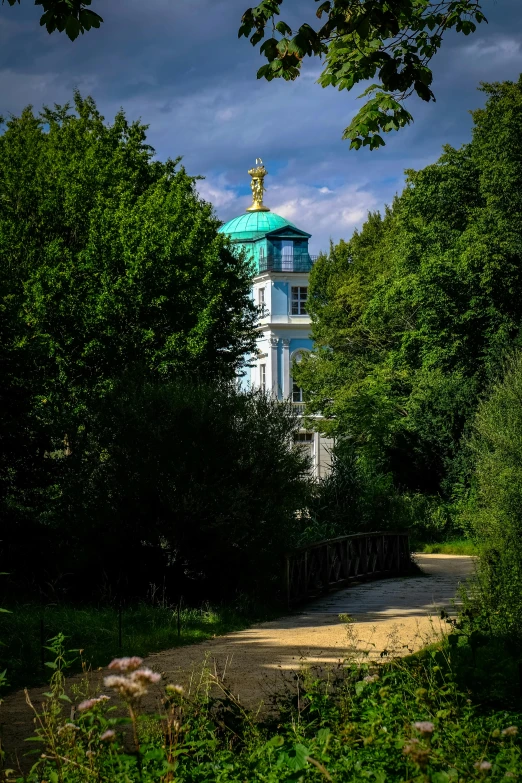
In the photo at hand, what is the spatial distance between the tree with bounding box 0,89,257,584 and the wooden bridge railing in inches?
193

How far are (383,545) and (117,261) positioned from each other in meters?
9.89

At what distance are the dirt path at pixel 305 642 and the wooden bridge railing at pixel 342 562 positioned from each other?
341 millimetres

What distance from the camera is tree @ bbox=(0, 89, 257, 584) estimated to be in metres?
24.3

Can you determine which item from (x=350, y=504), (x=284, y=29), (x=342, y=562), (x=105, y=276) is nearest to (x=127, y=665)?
(x=284, y=29)

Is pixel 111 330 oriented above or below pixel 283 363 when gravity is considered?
below

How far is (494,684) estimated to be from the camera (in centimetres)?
693

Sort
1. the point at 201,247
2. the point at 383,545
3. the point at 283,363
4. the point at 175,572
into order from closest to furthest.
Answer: the point at 175,572 < the point at 383,545 < the point at 201,247 < the point at 283,363

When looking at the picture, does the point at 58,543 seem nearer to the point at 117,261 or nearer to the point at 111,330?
the point at 111,330

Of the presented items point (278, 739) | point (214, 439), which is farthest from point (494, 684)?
point (214, 439)

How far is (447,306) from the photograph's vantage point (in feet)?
102

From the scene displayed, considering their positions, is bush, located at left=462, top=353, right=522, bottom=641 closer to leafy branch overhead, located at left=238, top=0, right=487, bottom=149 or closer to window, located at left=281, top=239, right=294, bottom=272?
leafy branch overhead, located at left=238, top=0, right=487, bottom=149

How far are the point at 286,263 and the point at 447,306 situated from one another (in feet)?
96.6

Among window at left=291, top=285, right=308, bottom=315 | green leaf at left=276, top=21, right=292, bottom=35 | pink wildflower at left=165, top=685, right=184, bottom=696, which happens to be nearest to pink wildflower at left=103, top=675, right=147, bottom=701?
pink wildflower at left=165, top=685, right=184, bottom=696

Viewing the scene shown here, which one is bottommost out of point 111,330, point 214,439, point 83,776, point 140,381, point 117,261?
point 83,776
